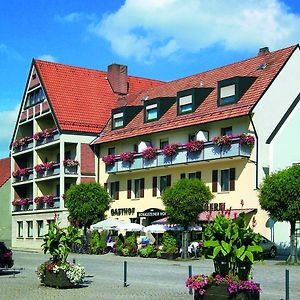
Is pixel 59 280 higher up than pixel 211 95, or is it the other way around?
pixel 211 95

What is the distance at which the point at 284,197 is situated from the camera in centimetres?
3061

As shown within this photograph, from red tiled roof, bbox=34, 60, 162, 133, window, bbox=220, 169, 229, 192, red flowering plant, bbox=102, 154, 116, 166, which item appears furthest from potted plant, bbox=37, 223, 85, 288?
red tiled roof, bbox=34, 60, 162, 133

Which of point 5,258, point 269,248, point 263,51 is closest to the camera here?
point 5,258

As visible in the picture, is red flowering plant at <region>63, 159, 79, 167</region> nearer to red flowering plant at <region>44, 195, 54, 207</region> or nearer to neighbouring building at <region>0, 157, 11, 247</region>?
red flowering plant at <region>44, 195, 54, 207</region>

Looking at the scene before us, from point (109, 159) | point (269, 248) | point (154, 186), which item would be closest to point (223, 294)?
point (269, 248)

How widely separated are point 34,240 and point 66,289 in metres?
39.2

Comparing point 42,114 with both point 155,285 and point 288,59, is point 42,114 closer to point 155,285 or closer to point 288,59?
point 288,59

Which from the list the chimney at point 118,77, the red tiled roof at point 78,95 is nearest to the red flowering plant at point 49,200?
the red tiled roof at point 78,95

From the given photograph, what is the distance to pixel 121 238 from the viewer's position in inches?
1740

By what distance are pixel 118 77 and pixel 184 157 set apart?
1924 cm

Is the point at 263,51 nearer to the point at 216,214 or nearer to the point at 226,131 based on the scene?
the point at 226,131

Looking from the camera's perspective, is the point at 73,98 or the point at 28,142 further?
the point at 28,142

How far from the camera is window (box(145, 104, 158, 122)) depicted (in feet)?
158

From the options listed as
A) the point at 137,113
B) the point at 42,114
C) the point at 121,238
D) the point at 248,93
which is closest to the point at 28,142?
the point at 42,114
